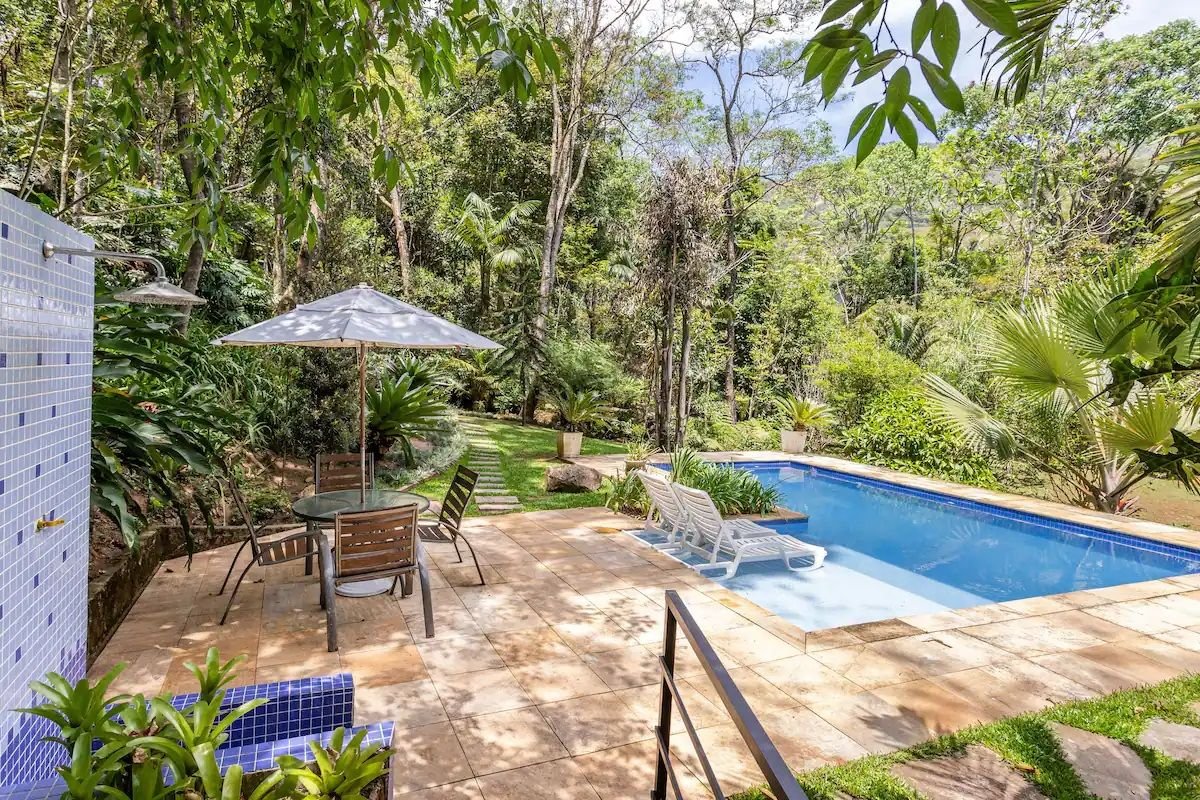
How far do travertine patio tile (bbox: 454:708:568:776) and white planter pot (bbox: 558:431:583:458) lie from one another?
8.12m

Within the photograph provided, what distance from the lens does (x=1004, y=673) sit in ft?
12.8

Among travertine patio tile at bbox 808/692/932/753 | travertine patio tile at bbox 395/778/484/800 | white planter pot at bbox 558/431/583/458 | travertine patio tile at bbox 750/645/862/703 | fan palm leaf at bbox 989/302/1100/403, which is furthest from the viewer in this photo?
white planter pot at bbox 558/431/583/458

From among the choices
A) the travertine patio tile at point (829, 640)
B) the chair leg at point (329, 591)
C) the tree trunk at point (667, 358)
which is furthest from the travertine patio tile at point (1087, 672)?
the tree trunk at point (667, 358)

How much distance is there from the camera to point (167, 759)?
5.92 feet

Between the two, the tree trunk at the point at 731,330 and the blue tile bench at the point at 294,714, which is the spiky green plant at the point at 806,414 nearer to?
the tree trunk at the point at 731,330

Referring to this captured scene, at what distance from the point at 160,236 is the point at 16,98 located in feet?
6.48

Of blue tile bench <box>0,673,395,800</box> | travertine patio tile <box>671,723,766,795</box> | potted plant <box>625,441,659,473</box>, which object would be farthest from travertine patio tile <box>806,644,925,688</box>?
potted plant <box>625,441,659,473</box>

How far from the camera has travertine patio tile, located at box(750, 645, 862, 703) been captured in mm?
3608

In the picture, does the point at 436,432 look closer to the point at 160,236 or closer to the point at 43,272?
the point at 160,236

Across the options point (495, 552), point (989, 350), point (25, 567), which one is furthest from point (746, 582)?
point (25, 567)

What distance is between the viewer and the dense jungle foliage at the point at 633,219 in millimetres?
2277

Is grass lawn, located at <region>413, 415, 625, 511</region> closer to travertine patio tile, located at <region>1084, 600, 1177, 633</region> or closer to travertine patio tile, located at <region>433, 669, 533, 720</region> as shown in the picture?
travertine patio tile, located at <region>433, 669, 533, 720</region>

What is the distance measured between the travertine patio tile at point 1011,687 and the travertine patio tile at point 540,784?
7.22 feet

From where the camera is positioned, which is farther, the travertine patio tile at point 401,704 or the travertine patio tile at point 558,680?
the travertine patio tile at point 558,680
